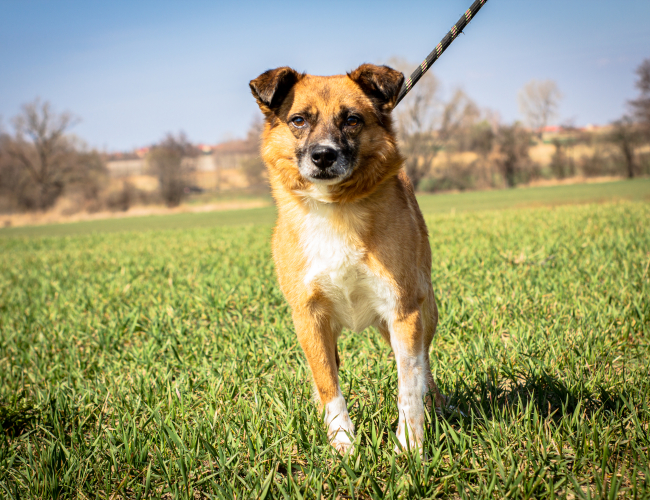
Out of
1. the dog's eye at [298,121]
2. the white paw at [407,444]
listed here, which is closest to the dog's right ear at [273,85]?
the dog's eye at [298,121]

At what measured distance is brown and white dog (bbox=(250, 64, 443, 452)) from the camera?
253 cm

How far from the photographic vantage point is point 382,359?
11.9 ft

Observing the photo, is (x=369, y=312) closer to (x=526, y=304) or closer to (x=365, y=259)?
(x=365, y=259)

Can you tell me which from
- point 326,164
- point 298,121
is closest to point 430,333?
point 326,164

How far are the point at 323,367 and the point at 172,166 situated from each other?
59.3m

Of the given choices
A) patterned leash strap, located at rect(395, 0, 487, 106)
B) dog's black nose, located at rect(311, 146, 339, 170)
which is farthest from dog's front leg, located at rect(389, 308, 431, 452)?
patterned leash strap, located at rect(395, 0, 487, 106)

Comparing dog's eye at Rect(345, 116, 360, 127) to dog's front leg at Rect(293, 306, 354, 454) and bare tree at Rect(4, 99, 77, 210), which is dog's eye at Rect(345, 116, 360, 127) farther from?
bare tree at Rect(4, 99, 77, 210)

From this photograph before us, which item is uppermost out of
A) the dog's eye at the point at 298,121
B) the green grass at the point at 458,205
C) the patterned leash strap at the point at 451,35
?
the patterned leash strap at the point at 451,35

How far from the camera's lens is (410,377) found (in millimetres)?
2463

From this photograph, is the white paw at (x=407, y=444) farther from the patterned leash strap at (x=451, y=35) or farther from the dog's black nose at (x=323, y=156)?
the patterned leash strap at (x=451, y=35)

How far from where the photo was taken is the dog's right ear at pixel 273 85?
276 cm

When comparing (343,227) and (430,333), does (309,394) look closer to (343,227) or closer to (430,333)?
(430,333)

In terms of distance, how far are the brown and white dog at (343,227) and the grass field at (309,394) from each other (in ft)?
1.02

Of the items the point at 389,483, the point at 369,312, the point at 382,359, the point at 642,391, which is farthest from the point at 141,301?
the point at 642,391
